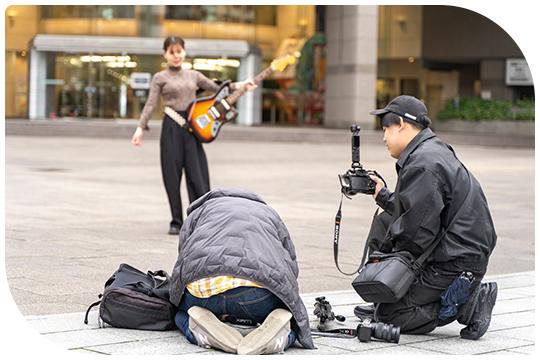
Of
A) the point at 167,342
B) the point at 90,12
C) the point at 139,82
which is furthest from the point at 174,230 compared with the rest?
the point at 90,12

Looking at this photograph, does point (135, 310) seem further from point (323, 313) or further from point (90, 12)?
point (90, 12)

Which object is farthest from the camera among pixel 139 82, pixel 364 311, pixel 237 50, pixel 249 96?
pixel 249 96

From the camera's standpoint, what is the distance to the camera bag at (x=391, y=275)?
396 centimetres

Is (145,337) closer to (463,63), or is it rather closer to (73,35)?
(73,35)

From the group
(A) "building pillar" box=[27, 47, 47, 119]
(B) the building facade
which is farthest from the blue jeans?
(A) "building pillar" box=[27, 47, 47, 119]

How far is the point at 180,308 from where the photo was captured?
4113mm

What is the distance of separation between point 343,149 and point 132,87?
15613 millimetres

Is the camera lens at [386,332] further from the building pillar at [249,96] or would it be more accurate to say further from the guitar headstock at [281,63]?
the building pillar at [249,96]

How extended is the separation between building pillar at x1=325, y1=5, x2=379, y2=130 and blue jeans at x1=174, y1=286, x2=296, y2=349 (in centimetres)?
3060

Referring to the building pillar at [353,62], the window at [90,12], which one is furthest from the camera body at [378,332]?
the window at [90,12]

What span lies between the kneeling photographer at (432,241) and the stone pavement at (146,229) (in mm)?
172

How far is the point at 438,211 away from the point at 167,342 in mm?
1591

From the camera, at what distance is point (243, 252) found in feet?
12.0

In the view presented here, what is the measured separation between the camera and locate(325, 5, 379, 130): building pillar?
113 feet
